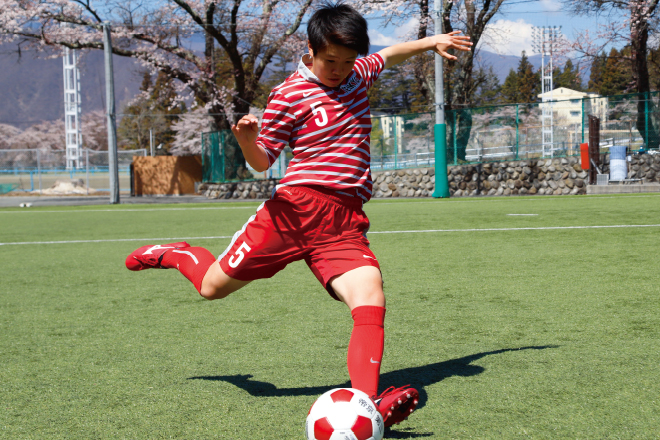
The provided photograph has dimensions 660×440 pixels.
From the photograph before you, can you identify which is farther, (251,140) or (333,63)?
(333,63)

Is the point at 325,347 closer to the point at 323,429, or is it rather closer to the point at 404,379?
the point at 404,379

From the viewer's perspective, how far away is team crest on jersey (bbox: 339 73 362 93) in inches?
121

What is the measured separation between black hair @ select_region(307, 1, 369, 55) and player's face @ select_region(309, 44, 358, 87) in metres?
0.02

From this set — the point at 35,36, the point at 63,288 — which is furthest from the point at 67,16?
the point at 63,288

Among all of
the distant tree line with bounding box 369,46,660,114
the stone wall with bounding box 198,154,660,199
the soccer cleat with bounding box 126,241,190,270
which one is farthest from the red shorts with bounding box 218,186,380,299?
the distant tree line with bounding box 369,46,660,114

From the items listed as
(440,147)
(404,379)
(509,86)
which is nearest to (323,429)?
(404,379)

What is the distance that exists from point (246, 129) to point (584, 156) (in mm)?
19465

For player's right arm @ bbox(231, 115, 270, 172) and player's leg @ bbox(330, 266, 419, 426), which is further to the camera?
player's right arm @ bbox(231, 115, 270, 172)

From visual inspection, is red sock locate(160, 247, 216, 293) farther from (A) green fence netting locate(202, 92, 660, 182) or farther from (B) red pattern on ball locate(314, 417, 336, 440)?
(A) green fence netting locate(202, 92, 660, 182)

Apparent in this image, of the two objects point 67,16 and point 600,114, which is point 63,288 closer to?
point 600,114

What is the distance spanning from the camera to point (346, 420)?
2244 millimetres

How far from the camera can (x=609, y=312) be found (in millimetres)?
4074

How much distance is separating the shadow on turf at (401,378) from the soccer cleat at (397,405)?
37cm

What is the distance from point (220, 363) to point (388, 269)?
3.06 metres
